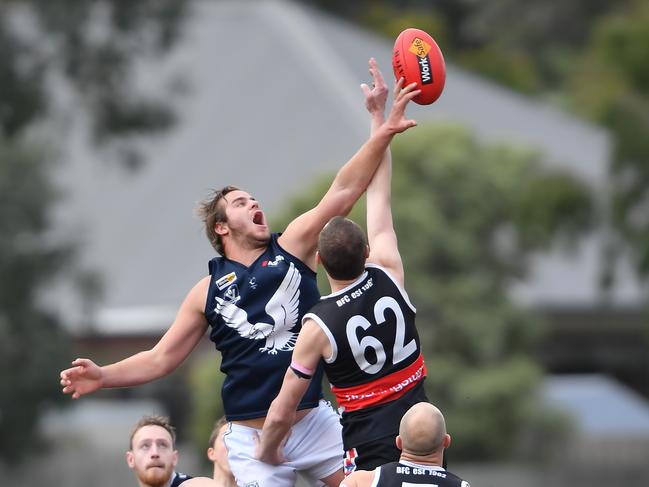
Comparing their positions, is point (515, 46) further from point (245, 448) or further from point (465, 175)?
point (245, 448)

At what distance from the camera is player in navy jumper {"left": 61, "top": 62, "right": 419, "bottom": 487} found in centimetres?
823

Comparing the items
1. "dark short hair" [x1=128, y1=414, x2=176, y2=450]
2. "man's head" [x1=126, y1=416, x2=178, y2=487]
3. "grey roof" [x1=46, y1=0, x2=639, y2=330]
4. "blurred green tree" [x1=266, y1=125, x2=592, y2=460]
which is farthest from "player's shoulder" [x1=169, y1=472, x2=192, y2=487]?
"grey roof" [x1=46, y1=0, x2=639, y2=330]

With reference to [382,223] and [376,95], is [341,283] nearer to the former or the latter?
[382,223]

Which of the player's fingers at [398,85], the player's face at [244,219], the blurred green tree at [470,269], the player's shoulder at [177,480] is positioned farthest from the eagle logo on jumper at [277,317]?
the blurred green tree at [470,269]

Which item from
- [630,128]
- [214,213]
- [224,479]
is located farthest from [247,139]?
[214,213]

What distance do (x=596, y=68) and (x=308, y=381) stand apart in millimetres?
33196

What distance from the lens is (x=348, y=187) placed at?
827 cm

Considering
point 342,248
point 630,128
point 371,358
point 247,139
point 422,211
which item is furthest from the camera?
point 247,139

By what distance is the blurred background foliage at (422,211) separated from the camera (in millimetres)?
23906

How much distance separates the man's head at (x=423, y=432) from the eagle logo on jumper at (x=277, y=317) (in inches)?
47.9

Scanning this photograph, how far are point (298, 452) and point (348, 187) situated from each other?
146 cm

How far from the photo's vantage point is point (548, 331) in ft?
106

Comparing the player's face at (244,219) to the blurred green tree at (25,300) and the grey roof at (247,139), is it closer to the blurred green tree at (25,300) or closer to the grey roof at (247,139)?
the blurred green tree at (25,300)

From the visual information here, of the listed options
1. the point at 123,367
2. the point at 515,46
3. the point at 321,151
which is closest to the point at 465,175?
the point at 321,151
